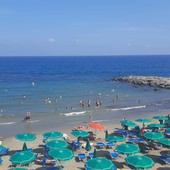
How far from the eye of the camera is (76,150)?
24109 millimetres

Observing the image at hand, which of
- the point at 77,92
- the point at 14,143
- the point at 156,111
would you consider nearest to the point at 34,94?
the point at 77,92

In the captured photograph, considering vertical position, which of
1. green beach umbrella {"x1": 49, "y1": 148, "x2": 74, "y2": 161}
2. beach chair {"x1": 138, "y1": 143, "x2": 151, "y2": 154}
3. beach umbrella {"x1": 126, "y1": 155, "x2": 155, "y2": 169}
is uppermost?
green beach umbrella {"x1": 49, "y1": 148, "x2": 74, "y2": 161}

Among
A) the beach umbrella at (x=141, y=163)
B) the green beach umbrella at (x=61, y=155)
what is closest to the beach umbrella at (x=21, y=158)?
the green beach umbrella at (x=61, y=155)

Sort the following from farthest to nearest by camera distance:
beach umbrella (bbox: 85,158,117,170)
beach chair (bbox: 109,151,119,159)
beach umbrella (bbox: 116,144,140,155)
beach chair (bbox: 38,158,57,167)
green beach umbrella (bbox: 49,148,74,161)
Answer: beach chair (bbox: 109,151,119,159)
beach chair (bbox: 38,158,57,167)
beach umbrella (bbox: 116,144,140,155)
green beach umbrella (bbox: 49,148,74,161)
beach umbrella (bbox: 85,158,117,170)

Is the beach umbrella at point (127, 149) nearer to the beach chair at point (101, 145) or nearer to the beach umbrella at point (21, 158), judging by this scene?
the beach chair at point (101, 145)

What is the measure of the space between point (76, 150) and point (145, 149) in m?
5.77

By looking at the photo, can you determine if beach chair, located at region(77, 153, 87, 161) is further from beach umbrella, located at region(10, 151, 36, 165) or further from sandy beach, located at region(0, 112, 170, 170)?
beach umbrella, located at region(10, 151, 36, 165)

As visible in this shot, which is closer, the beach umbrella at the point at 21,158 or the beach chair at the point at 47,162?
the beach umbrella at the point at 21,158

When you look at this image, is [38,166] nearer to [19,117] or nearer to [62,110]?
[19,117]

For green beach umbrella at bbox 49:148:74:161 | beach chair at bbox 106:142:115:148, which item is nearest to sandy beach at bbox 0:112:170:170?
beach chair at bbox 106:142:115:148

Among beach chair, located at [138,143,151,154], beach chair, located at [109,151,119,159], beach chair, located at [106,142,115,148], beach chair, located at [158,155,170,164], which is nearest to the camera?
beach chair, located at [158,155,170,164]

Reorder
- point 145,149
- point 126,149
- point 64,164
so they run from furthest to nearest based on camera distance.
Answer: point 145,149
point 64,164
point 126,149

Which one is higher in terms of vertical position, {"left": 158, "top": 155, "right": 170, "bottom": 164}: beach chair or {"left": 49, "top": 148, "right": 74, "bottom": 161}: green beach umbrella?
{"left": 49, "top": 148, "right": 74, "bottom": 161}: green beach umbrella

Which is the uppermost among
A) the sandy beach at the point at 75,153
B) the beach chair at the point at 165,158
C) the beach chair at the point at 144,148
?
the beach chair at the point at 165,158
